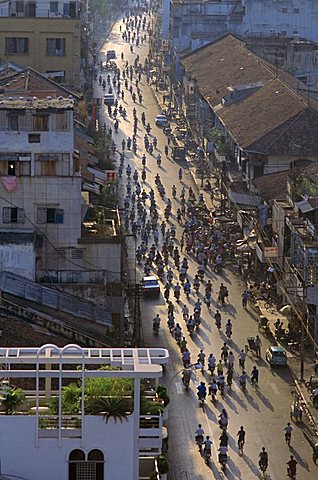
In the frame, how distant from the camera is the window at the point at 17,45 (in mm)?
96500

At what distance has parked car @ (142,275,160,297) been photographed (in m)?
69.1

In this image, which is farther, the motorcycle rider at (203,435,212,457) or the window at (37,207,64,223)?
the window at (37,207,64,223)

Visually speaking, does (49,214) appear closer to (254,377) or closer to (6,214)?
(6,214)

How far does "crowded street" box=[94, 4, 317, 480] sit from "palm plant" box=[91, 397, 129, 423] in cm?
1605

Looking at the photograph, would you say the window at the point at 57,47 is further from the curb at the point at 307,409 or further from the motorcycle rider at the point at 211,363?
the curb at the point at 307,409

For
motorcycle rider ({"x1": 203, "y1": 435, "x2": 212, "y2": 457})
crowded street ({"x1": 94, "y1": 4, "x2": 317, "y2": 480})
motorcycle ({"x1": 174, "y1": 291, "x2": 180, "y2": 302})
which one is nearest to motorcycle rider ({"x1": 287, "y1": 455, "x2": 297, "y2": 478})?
crowded street ({"x1": 94, "y1": 4, "x2": 317, "y2": 480})

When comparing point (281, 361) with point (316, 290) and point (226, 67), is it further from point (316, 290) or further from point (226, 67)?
point (226, 67)

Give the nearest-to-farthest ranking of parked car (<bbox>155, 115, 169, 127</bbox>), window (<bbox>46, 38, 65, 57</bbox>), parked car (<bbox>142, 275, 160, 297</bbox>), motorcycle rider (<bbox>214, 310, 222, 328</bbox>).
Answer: motorcycle rider (<bbox>214, 310, 222, 328</bbox>) < parked car (<bbox>142, 275, 160, 297</bbox>) < window (<bbox>46, 38, 65, 57</bbox>) < parked car (<bbox>155, 115, 169, 127</bbox>)

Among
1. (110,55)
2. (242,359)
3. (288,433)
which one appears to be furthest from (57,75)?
(110,55)

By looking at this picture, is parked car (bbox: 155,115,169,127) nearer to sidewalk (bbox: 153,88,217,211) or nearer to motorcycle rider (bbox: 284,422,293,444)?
sidewalk (bbox: 153,88,217,211)

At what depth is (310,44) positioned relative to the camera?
120188 millimetres

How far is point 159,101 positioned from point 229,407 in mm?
80205

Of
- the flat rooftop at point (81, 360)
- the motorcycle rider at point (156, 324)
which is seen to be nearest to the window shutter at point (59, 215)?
the motorcycle rider at point (156, 324)

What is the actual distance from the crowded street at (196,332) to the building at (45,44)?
764 cm
